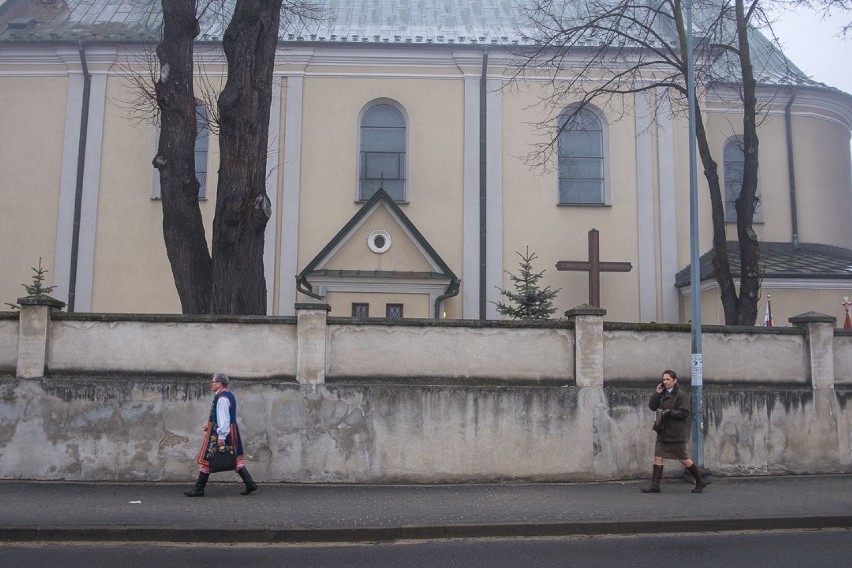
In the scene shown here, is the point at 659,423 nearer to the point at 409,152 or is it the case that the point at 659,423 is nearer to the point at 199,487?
the point at 199,487

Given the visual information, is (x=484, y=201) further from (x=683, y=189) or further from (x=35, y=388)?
(x=35, y=388)

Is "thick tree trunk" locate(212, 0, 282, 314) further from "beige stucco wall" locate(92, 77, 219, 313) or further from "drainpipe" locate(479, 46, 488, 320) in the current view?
"drainpipe" locate(479, 46, 488, 320)

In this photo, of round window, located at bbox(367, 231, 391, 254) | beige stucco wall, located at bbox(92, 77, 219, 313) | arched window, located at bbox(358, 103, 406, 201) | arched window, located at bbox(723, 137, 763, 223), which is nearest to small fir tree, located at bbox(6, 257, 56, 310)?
beige stucco wall, located at bbox(92, 77, 219, 313)

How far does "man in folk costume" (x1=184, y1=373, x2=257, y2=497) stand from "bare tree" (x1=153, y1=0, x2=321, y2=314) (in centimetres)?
234

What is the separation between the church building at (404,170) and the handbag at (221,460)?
977 centimetres

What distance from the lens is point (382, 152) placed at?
2058cm

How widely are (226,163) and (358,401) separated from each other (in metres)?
4.29

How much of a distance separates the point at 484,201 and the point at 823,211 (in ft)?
30.1

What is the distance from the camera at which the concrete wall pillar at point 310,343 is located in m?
11.3

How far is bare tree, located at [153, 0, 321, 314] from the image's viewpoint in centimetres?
1222

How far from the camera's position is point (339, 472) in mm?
11164

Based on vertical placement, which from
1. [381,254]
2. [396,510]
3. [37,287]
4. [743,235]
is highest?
[381,254]

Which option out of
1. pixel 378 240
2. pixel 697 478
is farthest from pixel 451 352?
pixel 378 240

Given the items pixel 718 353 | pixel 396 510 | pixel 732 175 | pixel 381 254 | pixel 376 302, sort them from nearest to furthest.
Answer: pixel 396 510, pixel 718 353, pixel 376 302, pixel 381 254, pixel 732 175
